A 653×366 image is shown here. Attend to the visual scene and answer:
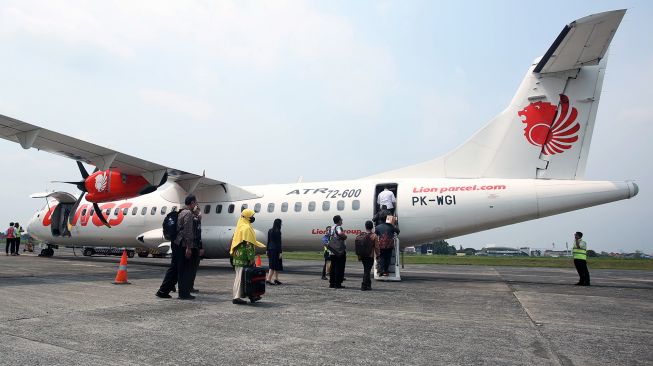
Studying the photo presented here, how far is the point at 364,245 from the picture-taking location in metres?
10.0

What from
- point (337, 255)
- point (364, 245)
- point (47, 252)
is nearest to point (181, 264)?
point (337, 255)

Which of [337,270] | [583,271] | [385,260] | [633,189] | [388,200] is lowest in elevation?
[337,270]

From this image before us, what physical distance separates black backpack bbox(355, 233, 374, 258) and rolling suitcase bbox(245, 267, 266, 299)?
3.00 metres

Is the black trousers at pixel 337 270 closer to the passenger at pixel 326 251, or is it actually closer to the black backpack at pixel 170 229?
the passenger at pixel 326 251

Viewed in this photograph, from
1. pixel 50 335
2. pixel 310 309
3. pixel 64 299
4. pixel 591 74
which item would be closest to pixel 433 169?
pixel 591 74

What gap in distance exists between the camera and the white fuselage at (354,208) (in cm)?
1144

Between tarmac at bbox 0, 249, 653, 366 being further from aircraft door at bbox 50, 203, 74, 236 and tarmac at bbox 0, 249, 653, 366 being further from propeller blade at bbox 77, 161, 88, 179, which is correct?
aircraft door at bbox 50, 203, 74, 236

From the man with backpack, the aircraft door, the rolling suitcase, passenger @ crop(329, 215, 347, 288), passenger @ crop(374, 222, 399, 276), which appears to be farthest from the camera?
the aircraft door

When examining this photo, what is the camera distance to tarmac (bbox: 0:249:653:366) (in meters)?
4.12

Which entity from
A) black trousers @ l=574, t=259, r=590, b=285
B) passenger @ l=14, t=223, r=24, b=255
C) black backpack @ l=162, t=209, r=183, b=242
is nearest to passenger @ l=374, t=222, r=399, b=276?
black trousers @ l=574, t=259, r=590, b=285

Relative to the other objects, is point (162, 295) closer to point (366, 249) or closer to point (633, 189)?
point (366, 249)

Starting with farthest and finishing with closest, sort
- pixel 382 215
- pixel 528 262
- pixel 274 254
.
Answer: pixel 528 262 → pixel 382 215 → pixel 274 254

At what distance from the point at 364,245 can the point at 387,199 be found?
3.45 metres

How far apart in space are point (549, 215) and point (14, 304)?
38.6 ft
